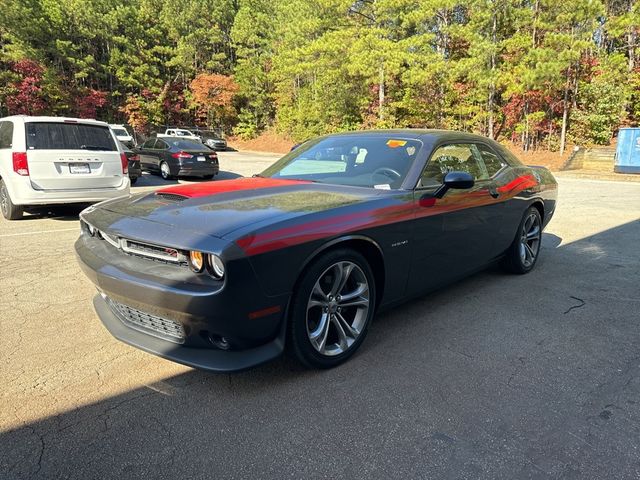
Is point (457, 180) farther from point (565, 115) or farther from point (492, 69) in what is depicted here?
point (565, 115)

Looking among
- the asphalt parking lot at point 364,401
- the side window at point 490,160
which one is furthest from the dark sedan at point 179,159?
the side window at point 490,160

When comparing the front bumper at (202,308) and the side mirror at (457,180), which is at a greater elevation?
the side mirror at (457,180)

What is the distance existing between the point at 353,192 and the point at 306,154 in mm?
1150

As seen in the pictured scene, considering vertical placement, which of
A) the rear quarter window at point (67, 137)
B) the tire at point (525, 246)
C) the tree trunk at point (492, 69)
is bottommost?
the tire at point (525, 246)

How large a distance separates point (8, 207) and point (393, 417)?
762 centimetres

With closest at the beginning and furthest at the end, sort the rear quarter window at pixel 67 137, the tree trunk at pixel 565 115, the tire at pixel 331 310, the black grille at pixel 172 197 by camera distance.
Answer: the tire at pixel 331 310
the black grille at pixel 172 197
the rear quarter window at pixel 67 137
the tree trunk at pixel 565 115

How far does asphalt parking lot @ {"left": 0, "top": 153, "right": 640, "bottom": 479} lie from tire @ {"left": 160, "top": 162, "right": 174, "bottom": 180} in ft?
38.0

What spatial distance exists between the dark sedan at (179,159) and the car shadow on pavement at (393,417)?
41.4 feet

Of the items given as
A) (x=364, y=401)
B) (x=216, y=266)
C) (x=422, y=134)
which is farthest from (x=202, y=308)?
(x=422, y=134)

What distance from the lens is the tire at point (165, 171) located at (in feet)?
49.9

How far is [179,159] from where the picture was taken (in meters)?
14.8

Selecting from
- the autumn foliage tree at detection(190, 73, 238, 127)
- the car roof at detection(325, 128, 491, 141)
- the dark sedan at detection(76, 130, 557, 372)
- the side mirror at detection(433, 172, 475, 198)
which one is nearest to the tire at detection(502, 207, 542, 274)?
the dark sedan at detection(76, 130, 557, 372)

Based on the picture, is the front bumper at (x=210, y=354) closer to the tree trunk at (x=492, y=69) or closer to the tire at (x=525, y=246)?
the tire at (x=525, y=246)

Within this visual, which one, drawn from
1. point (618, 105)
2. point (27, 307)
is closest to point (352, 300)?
point (27, 307)
